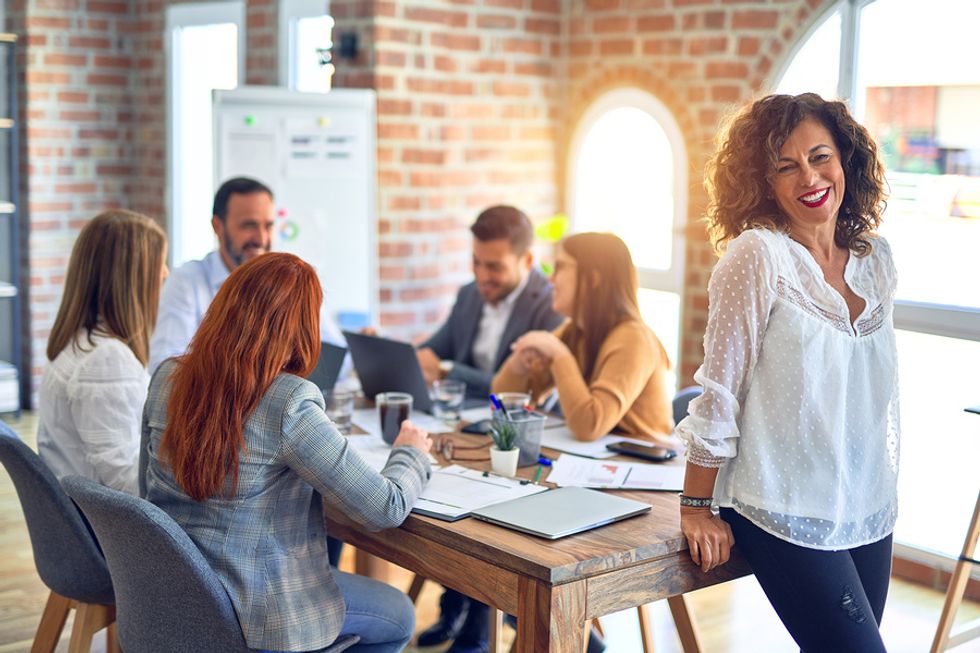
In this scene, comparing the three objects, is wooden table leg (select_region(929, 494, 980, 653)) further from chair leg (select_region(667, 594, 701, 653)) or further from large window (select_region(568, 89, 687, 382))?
large window (select_region(568, 89, 687, 382))

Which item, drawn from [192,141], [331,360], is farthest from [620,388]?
[192,141]

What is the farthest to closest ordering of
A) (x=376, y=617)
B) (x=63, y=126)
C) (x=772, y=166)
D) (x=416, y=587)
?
(x=63, y=126) → (x=416, y=587) → (x=376, y=617) → (x=772, y=166)

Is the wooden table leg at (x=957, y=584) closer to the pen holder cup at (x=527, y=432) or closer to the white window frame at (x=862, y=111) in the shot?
the pen holder cup at (x=527, y=432)

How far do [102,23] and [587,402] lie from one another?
4.76 m

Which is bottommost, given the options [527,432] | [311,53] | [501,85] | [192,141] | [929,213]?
[527,432]

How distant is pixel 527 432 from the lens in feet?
8.63

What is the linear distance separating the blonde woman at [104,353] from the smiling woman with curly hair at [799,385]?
1320 millimetres

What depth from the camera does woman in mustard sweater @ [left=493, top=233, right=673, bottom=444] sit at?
297cm

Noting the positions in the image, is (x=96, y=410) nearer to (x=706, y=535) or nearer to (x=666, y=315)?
(x=706, y=535)

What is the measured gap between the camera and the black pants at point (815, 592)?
196cm

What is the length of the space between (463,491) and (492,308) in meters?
1.69

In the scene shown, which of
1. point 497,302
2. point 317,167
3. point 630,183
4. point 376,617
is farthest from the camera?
point 630,183

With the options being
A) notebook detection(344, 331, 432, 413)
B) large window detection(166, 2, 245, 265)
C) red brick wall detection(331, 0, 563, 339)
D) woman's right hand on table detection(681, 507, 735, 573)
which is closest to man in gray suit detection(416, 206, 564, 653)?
notebook detection(344, 331, 432, 413)

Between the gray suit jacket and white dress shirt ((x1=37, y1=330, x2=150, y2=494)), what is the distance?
122cm
